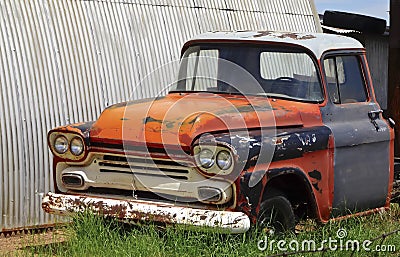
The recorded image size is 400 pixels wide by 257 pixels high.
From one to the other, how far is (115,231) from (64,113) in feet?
9.57

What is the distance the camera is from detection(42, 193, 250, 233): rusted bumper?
6.25 m

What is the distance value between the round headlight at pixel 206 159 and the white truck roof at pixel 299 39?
179cm

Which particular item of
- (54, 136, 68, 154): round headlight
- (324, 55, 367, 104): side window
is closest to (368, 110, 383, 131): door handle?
(324, 55, 367, 104): side window

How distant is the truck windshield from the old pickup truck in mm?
10

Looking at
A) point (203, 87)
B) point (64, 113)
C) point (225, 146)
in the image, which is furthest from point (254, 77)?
point (64, 113)

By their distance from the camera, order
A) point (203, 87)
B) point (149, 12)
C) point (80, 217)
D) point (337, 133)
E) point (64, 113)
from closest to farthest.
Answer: point (80, 217) → point (337, 133) → point (203, 87) → point (64, 113) → point (149, 12)

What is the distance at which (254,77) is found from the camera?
7762 mm

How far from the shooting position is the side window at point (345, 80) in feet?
25.5

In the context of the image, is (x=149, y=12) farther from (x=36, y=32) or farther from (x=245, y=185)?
(x=245, y=185)

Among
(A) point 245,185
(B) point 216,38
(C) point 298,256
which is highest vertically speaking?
(B) point 216,38

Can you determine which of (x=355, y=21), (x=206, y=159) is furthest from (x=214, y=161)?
(x=355, y=21)

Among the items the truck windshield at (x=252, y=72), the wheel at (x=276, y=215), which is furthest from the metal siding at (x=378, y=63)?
the wheel at (x=276, y=215)

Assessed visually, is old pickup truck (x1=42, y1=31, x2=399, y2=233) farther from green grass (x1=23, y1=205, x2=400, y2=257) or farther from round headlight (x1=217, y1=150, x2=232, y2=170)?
green grass (x1=23, y1=205, x2=400, y2=257)

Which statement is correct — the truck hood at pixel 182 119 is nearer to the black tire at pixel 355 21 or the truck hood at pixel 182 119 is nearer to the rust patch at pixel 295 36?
the rust patch at pixel 295 36
